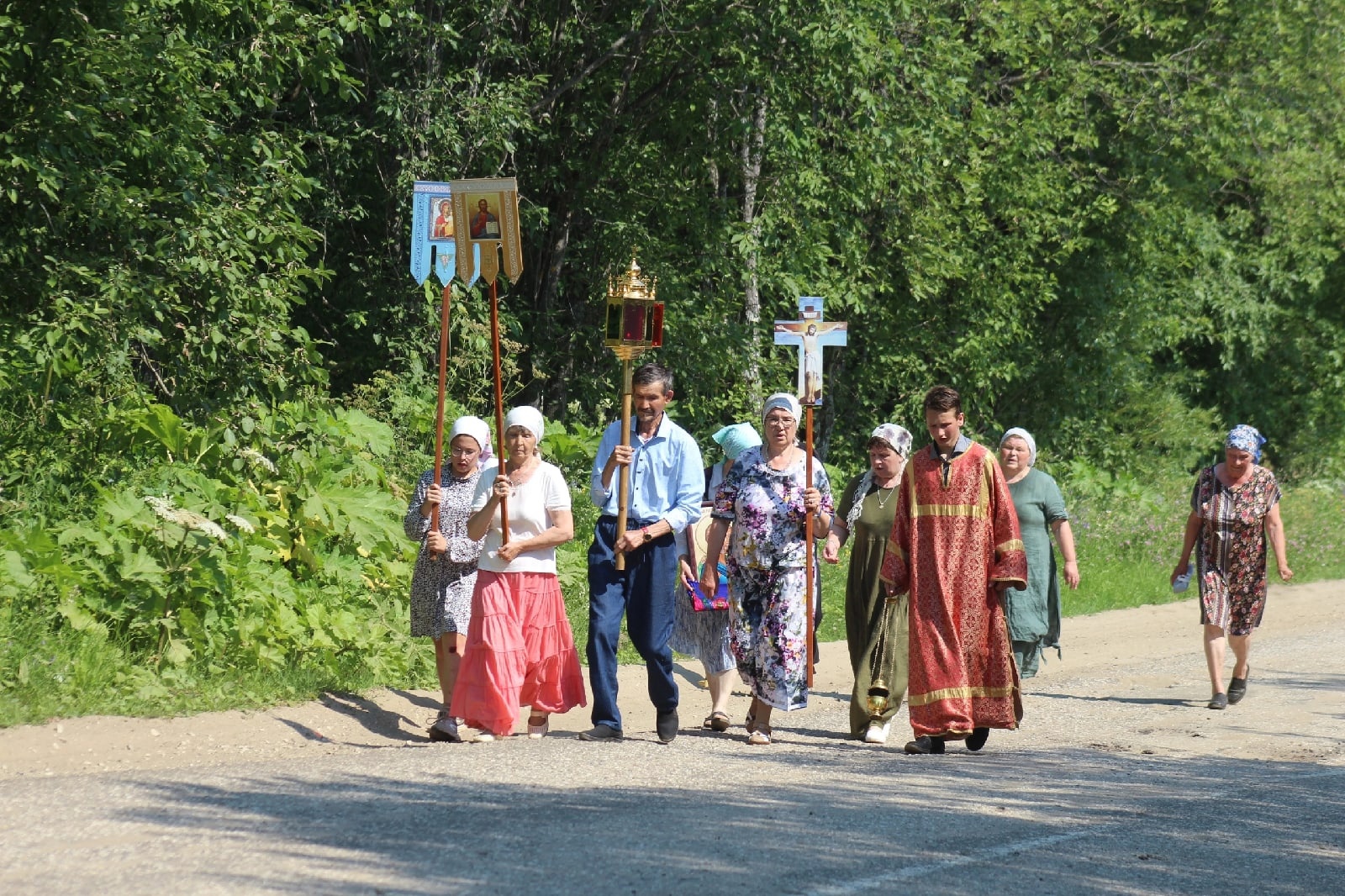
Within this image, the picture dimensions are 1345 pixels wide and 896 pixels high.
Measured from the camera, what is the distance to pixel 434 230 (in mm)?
9703

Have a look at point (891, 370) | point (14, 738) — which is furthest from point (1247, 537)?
point (891, 370)

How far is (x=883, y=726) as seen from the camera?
9.72 metres

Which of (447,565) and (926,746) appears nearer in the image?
(926,746)

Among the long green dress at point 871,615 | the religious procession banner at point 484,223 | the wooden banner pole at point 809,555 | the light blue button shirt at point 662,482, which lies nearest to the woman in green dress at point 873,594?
the long green dress at point 871,615

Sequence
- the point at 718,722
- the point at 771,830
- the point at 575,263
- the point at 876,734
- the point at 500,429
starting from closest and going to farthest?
the point at 771,830 < the point at 500,429 < the point at 876,734 < the point at 718,722 < the point at 575,263

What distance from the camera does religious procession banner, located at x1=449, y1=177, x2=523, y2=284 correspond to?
30.3 feet

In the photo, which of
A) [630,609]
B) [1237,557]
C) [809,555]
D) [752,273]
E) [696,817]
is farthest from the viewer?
[752,273]

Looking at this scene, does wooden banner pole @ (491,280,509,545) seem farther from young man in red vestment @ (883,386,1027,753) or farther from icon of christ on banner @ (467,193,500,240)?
young man in red vestment @ (883,386,1027,753)

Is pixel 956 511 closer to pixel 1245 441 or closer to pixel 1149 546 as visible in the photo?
pixel 1245 441

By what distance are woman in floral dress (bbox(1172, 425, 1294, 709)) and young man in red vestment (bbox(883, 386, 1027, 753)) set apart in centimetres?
323

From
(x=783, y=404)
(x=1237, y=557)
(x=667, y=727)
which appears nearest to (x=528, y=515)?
(x=667, y=727)

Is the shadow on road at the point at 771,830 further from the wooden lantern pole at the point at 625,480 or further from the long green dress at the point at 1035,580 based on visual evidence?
the long green dress at the point at 1035,580

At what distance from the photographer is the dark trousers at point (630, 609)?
29.6 feet

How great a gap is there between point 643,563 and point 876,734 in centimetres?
179
